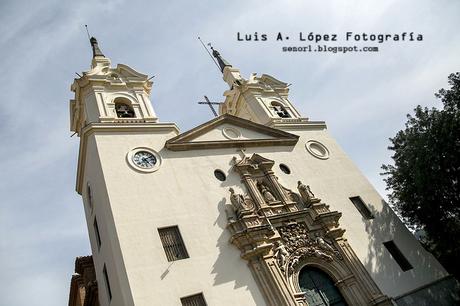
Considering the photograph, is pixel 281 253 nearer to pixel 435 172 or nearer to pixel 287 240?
pixel 287 240

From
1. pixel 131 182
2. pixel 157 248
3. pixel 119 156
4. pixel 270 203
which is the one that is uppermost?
pixel 119 156

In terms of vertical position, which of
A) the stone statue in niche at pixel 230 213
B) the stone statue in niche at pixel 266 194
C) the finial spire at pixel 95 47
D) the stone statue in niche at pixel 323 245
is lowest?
the stone statue in niche at pixel 323 245

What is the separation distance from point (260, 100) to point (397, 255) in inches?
489

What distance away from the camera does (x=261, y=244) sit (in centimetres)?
1477

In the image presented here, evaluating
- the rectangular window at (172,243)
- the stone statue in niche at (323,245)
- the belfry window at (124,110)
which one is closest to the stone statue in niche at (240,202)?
the rectangular window at (172,243)

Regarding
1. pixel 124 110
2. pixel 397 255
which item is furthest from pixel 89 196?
pixel 397 255

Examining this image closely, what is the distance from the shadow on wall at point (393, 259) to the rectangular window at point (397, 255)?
142 mm

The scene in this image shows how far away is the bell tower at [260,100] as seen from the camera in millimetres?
23994

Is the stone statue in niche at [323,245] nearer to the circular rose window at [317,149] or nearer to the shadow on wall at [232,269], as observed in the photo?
the shadow on wall at [232,269]

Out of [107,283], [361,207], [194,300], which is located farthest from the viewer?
[361,207]

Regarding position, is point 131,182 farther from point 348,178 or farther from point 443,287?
point 443,287

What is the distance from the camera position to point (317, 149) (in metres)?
21.9

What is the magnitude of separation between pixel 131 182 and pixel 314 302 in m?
8.60

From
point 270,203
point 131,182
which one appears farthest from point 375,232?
point 131,182
